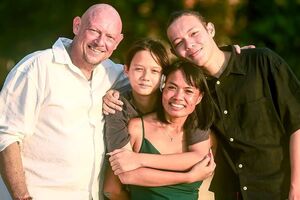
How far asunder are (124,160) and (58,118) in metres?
0.37

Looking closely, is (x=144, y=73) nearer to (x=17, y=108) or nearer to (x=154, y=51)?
(x=154, y=51)

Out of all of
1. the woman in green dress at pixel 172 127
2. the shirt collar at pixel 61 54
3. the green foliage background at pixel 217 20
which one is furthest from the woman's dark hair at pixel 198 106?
the green foliage background at pixel 217 20

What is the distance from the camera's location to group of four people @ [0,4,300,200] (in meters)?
3.71

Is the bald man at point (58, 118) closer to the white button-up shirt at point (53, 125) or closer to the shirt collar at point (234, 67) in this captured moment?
the white button-up shirt at point (53, 125)

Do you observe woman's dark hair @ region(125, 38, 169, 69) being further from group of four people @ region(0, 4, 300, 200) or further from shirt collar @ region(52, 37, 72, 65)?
shirt collar @ region(52, 37, 72, 65)

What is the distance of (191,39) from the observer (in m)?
3.96

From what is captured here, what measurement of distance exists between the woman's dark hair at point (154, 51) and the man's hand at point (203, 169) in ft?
1.64

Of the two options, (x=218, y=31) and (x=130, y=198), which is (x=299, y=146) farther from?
(x=218, y=31)

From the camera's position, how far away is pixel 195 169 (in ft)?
12.6

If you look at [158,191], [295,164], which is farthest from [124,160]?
[295,164]

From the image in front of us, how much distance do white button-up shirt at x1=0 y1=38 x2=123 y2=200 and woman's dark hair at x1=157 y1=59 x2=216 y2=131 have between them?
1.34 feet

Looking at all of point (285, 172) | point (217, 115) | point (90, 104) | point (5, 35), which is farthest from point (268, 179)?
point (5, 35)

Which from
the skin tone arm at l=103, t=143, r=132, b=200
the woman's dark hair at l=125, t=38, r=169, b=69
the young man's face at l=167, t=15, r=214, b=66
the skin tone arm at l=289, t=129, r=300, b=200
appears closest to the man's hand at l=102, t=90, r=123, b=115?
the woman's dark hair at l=125, t=38, r=169, b=69

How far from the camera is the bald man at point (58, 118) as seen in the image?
3.65m
